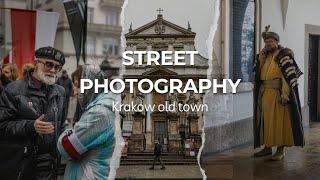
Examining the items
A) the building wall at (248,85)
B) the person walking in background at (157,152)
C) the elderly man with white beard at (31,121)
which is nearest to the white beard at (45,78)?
the elderly man with white beard at (31,121)

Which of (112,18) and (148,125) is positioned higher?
(112,18)

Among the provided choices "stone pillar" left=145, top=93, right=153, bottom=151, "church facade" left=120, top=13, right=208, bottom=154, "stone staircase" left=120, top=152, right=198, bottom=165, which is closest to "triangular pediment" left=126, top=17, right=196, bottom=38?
"church facade" left=120, top=13, right=208, bottom=154

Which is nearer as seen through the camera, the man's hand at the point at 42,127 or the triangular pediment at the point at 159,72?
the triangular pediment at the point at 159,72

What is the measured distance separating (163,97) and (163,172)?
0.31 m

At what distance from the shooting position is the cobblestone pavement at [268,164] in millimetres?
1593

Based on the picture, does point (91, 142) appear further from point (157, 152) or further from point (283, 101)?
point (283, 101)

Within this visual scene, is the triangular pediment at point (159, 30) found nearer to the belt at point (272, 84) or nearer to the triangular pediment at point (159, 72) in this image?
the triangular pediment at point (159, 72)

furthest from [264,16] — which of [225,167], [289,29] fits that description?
[225,167]

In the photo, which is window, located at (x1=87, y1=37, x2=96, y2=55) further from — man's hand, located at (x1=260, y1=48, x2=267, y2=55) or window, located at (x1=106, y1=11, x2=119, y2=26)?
man's hand, located at (x1=260, y1=48, x2=267, y2=55)

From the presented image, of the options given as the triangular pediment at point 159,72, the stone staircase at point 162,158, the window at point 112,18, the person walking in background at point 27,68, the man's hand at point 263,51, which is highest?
the window at point 112,18

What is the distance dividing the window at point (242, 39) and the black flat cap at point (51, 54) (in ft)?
2.39

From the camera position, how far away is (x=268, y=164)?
5.49ft

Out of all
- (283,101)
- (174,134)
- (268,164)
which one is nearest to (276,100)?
(283,101)

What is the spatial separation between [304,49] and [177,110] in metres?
0.69
